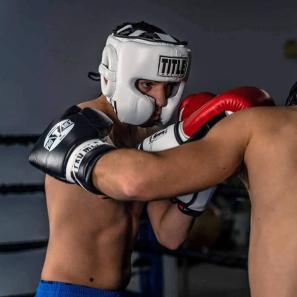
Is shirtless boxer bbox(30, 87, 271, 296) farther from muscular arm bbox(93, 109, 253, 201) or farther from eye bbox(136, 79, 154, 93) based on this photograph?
eye bbox(136, 79, 154, 93)

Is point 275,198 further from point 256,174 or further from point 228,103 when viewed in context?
point 228,103

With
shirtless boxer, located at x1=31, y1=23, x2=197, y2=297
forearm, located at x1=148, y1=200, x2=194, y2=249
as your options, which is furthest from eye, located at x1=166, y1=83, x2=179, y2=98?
forearm, located at x1=148, y1=200, x2=194, y2=249

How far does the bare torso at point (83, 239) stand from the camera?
1.64m

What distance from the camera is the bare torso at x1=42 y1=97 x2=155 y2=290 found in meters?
1.64

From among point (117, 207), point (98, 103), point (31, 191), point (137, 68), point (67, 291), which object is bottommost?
point (31, 191)

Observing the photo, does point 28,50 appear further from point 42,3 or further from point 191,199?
point 191,199

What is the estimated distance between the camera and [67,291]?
5.25 feet

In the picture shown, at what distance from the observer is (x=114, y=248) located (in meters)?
1.69

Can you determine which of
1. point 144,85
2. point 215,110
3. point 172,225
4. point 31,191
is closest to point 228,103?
point 215,110

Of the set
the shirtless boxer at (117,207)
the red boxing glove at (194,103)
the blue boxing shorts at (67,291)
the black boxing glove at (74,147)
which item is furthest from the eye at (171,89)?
the blue boxing shorts at (67,291)

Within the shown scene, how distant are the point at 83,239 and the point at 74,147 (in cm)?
37

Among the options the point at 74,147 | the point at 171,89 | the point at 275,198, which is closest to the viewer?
the point at 275,198

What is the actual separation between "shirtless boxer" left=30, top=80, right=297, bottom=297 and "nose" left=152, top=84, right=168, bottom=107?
0.54m

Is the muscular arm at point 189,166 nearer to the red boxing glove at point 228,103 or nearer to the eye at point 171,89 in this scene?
the red boxing glove at point 228,103
